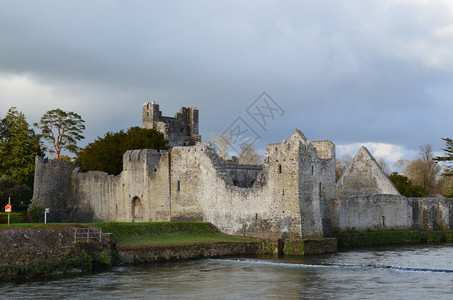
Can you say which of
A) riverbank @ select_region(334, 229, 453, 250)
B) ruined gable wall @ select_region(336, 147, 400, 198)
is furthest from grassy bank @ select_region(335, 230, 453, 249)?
ruined gable wall @ select_region(336, 147, 400, 198)

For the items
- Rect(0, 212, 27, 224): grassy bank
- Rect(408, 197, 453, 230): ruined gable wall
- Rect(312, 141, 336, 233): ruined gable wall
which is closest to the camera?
Rect(312, 141, 336, 233): ruined gable wall

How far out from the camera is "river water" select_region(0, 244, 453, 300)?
23.3 m

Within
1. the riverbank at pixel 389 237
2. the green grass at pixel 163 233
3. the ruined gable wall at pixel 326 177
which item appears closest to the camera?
the green grass at pixel 163 233

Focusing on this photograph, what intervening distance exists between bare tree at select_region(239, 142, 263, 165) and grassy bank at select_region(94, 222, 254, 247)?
44821 millimetres

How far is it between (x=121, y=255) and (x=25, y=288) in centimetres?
695

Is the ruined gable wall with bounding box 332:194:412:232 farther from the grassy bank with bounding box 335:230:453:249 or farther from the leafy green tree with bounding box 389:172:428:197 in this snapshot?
the leafy green tree with bounding box 389:172:428:197

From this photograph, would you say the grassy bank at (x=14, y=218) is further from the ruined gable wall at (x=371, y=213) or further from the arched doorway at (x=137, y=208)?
the ruined gable wall at (x=371, y=213)

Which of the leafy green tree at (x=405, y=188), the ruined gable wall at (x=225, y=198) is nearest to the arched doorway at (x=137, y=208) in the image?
the ruined gable wall at (x=225, y=198)

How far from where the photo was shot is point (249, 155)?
87.4 m

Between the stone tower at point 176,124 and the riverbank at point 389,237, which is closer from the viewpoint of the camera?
the riverbank at point 389,237

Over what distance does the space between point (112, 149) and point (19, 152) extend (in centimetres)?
1174

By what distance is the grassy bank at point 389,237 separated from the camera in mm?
40938

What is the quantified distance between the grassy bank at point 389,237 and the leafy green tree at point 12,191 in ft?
82.3

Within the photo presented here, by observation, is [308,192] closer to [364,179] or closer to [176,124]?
[364,179]
